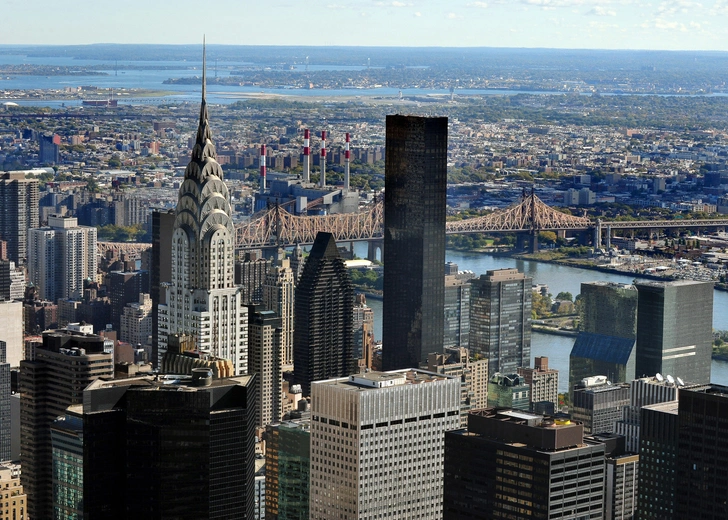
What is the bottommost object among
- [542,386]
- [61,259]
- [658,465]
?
[542,386]

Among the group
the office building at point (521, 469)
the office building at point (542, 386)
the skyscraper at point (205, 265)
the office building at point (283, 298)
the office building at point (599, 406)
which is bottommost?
the office building at point (542, 386)

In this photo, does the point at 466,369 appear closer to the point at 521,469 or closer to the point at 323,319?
the point at 323,319

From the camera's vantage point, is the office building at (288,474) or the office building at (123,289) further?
the office building at (123,289)

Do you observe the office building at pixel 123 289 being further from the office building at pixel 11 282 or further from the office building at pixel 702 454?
the office building at pixel 702 454

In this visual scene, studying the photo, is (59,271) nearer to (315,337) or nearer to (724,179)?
(315,337)

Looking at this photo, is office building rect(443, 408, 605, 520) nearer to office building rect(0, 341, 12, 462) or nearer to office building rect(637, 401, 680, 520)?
office building rect(637, 401, 680, 520)

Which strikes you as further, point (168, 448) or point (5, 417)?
point (5, 417)

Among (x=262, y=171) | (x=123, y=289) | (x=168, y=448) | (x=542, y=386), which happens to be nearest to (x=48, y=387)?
(x=168, y=448)

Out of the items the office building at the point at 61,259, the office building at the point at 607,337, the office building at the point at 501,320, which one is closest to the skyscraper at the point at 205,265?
the office building at the point at 607,337
